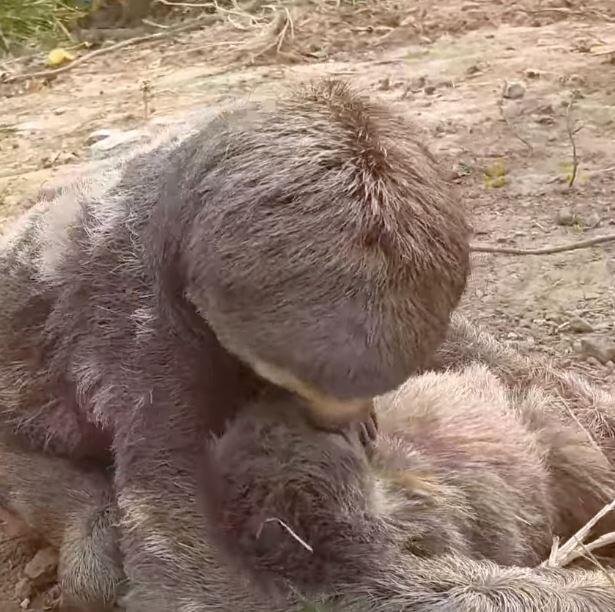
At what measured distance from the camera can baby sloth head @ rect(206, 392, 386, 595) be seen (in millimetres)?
2277

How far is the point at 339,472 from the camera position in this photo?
235 cm

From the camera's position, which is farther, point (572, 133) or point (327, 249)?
point (572, 133)

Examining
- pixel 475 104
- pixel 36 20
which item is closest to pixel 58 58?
pixel 36 20

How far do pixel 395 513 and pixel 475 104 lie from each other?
3566 mm

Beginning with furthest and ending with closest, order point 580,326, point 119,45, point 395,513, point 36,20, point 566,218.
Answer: point 36,20, point 119,45, point 566,218, point 580,326, point 395,513

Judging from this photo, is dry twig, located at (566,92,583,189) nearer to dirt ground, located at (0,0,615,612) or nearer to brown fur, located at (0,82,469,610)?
dirt ground, located at (0,0,615,612)

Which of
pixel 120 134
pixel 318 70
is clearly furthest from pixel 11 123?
pixel 318 70

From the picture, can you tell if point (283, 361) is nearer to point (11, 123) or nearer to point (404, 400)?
point (404, 400)

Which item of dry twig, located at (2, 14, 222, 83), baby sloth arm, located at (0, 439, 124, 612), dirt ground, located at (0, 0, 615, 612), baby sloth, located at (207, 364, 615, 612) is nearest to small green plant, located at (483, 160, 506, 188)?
dirt ground, located at (0, 0, 615, 612)

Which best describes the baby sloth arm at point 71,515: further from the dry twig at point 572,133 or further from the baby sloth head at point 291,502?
the dry twig at point 572,133

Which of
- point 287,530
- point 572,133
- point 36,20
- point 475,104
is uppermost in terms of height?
point 287,530

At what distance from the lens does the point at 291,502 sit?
2.30 meters

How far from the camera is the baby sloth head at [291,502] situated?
2.28m

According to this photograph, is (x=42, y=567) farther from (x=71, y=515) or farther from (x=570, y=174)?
(x=570, y=174)
